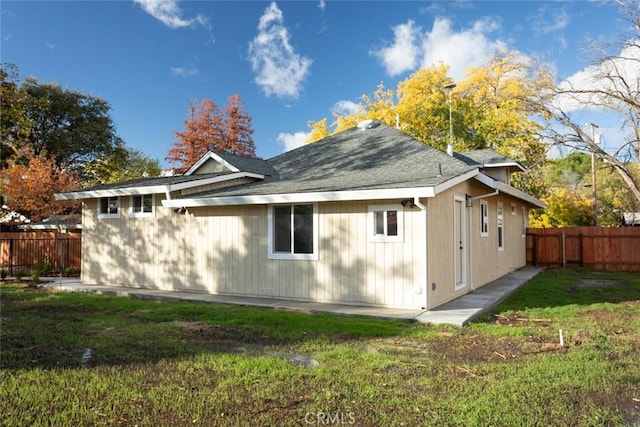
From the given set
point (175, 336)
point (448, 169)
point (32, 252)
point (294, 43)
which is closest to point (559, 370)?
point (175, 336)

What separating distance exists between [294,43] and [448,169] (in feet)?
44.4

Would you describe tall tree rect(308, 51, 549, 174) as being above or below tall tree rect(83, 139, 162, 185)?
above

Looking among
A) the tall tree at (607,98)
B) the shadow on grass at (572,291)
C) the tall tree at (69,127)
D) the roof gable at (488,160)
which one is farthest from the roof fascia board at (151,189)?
the tall tree at (69,127)

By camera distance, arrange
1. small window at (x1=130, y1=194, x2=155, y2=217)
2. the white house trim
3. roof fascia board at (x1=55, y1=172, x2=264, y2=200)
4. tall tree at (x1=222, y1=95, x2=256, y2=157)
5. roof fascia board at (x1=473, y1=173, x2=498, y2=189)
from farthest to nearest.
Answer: tall tree at (x1=222, y1=95, x2=256, y2=157)
small window at (x1=130, y1=194, x2=155, y2=217)
roof fascia board at (x1=55, y1=172, x2=264, y2=200)
roof fascia board at (x1=473, y1=173, x2=498, y2=189)
the white house trim

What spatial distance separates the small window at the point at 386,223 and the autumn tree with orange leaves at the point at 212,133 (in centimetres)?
2528

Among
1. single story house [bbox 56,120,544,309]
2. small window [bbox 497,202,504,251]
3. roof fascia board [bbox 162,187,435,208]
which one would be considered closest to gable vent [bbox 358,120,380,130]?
single story house [bbox 56,120,544,309]

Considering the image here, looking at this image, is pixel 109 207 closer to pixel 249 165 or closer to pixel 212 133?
pixel 249 165

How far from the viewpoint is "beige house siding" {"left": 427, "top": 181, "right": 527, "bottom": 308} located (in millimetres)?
8188

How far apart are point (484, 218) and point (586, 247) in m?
8.48

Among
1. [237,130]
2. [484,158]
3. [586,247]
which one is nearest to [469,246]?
[484,158]

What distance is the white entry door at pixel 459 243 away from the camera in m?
9.40

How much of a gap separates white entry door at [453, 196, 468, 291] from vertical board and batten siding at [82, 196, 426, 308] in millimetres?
1933

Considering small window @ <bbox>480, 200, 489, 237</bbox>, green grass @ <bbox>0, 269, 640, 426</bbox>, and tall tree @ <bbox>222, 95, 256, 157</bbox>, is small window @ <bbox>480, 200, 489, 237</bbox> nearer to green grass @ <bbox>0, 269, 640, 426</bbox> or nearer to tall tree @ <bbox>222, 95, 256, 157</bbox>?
green grass @ <bbox>0, 269, 640, 426</bbox>

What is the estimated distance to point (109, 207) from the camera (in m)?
11.9
